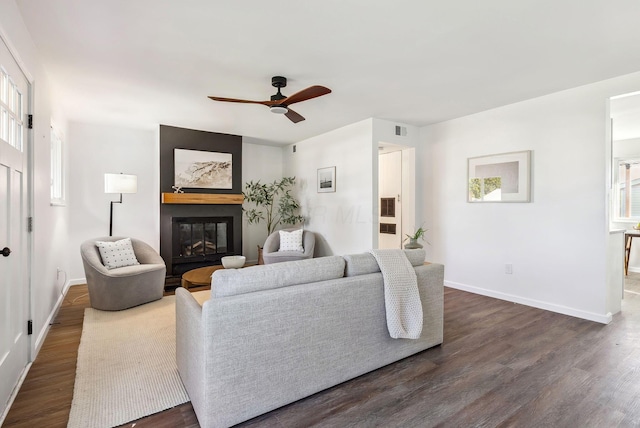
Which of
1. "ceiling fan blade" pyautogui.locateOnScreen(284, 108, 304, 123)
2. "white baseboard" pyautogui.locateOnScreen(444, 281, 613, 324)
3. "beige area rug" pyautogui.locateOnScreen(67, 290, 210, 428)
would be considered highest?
"ceiling fan blade" pyautogui.locateOnScreen(284, 108, 304, 123)

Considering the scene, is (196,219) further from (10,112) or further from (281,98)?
(10,112)

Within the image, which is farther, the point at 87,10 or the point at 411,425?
the point at 87,10

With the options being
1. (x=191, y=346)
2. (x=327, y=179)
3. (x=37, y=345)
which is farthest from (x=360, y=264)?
(x=327, y=179)

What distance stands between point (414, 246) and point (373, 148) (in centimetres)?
189

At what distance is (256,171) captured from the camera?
642 cm

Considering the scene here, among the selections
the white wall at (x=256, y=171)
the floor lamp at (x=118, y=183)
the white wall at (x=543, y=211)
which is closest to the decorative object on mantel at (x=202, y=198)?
the floor lamp at (x=118, y=183)

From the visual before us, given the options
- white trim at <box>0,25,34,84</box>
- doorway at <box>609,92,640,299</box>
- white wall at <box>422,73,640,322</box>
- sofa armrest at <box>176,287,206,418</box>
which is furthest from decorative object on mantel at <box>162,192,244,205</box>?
doorway at <box>609,92,640,299</box>

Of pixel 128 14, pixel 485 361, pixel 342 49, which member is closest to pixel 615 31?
pixel 342 49

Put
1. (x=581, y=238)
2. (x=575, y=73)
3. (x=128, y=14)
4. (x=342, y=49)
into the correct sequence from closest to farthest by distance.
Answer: (x=128, y=14)
(x=342, y=49)
(x=575, y=73)
(x=581, y=238)

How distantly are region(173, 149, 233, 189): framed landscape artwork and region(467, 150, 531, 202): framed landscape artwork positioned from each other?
3860 mm

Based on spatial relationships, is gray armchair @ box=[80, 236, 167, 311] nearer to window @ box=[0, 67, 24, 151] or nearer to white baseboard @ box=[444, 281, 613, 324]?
window @ box=[0, 67, 24, 151]

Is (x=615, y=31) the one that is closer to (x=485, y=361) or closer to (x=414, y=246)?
(x=414, y=246)

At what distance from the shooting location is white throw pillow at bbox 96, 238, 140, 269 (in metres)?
3.65

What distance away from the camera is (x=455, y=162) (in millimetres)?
4574
